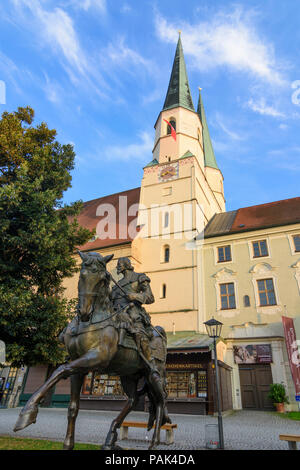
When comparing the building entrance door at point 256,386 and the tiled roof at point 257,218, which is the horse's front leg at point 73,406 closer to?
the building entrance door at point 256,386

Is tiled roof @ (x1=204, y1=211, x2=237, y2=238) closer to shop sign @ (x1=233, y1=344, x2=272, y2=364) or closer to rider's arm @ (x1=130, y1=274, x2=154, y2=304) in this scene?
shop sign @ (x1=233, y1=344, x2=272, y2=364)

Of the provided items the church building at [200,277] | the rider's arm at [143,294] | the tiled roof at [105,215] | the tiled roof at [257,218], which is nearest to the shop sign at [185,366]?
the church building at [200,277]

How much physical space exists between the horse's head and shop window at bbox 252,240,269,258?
1908cm

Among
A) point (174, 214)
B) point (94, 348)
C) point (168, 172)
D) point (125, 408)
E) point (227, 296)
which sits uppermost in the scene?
point (168, 172)

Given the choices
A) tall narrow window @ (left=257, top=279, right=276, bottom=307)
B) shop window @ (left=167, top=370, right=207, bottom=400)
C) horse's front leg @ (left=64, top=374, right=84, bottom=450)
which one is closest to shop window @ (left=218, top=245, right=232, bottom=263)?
tall narrow window @ (left=257, top=279, right=276, bottom=307)

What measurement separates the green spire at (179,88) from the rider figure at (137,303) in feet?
100

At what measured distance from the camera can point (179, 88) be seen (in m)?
35.6

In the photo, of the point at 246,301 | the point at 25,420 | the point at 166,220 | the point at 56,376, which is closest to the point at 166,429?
the point at 56,376

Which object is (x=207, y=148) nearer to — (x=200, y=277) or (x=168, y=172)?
(x=168, y=172)

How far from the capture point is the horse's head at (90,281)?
464 centimetres

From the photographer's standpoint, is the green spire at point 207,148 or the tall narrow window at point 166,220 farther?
the green spire at point 207,148

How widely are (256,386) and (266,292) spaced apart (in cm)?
591

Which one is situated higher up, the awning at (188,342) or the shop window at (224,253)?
the shop window at (224,253)
